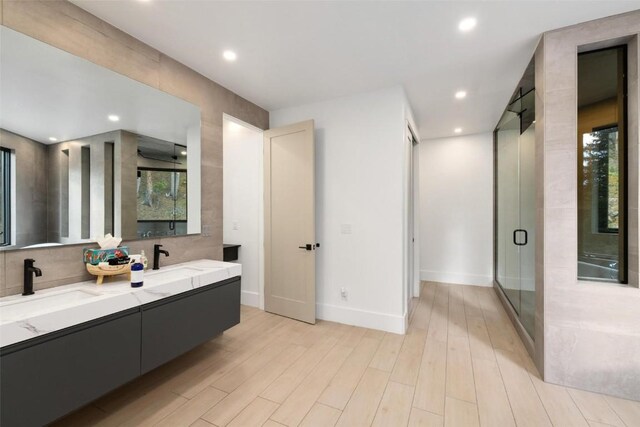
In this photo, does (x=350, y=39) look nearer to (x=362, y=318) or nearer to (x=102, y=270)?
(x=102, y=270)

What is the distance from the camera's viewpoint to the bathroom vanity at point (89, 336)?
119cm

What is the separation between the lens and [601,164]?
2037mm

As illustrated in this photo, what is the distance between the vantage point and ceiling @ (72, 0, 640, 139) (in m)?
1.77

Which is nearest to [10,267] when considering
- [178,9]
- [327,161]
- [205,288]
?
[205,288]

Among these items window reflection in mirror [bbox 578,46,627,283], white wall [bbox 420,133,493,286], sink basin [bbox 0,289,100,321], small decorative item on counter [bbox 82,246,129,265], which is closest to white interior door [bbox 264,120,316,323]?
small decorative item on counter [bbox 82,246,129,265]

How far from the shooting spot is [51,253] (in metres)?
1.67

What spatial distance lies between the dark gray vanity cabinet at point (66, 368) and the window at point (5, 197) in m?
0.68

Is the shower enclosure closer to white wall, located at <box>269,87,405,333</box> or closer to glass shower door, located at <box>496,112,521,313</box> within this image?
glass shower door, located at <box>496,112,521,313</box>

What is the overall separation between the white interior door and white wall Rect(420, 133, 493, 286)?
2780 millimetres

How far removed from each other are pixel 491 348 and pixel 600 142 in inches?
78.7

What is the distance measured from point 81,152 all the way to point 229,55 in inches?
54.2

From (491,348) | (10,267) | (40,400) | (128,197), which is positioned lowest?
(491,348)

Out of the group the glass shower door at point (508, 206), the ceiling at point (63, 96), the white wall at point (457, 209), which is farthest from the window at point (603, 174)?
the ceiling at point (63, 96)

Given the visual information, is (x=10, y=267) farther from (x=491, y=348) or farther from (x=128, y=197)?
(x=491, y=348)
